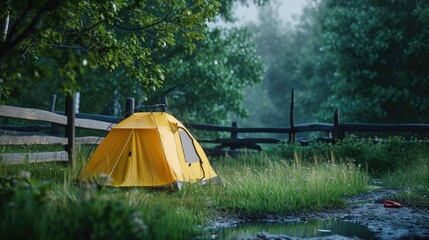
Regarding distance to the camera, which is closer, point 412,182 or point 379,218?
point 379,218

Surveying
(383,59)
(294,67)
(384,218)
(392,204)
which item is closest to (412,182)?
(392,204)

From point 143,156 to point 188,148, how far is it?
3.49ft

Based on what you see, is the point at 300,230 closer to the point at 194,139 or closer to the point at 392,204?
the point at 392,204

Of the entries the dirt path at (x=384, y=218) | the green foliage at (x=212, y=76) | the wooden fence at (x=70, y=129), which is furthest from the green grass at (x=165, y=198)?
the green foliage at (x=212, y=76)

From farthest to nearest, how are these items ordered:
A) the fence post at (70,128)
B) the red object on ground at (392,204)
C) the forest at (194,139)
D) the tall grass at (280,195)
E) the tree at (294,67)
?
1. the tree at (294,67)
2. the fence post at (70,128)
3. the red object on ground at (392,204)
4. the tall grass at (280,195)
5. the forest at (194,139)

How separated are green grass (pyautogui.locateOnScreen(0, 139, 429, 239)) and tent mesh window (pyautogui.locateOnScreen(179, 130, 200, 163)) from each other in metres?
0.76

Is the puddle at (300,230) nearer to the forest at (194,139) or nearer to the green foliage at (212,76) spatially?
the forest at (194,139)

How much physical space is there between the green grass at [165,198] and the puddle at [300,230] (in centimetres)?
44

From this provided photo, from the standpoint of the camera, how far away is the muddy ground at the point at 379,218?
23.0 ft

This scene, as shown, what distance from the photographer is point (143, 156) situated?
9.42 meters

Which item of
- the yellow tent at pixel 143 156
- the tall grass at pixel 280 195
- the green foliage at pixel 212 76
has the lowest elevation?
the tall grass at pixel 280 195

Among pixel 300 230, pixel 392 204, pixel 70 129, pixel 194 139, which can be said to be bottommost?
pixel 300 230

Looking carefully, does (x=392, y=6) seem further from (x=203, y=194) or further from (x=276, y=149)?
(x=203, y=194)

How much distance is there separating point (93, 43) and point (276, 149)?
30.4 ft
